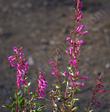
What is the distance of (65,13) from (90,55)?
1.96 meters

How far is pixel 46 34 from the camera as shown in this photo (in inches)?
367

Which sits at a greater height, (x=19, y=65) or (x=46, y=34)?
(x=46, y=34)

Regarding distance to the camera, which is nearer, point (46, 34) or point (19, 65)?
point (19, 65)

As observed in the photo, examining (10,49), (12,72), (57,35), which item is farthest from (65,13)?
(12,72)

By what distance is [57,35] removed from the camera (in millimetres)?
9172

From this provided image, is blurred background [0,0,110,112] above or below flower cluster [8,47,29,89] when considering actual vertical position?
above

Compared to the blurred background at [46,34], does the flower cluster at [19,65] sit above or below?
below

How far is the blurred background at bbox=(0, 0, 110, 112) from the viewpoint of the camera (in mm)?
7746

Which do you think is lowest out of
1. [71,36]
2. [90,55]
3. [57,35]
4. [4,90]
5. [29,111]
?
[29,111]

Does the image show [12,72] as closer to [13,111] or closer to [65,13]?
[65,13]

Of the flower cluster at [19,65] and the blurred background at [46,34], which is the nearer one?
the flower cluster at [19,65]

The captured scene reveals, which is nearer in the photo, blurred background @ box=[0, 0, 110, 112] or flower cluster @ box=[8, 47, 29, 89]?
flower cluster @ box=[8, 47, 29, 89]

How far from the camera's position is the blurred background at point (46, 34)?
7.75 metres

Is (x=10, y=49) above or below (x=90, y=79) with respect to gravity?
above
